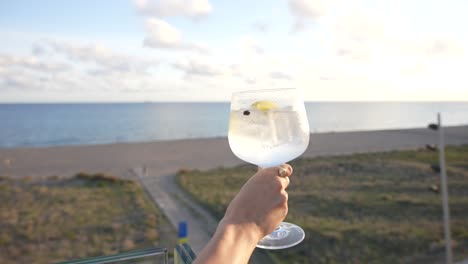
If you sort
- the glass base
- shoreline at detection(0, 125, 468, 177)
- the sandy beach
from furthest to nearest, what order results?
shoreline at detection(0, 125, 468, 177)
the sandy beach
the glass base

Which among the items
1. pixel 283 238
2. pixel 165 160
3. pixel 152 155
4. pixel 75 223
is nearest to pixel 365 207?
pixel 75 223

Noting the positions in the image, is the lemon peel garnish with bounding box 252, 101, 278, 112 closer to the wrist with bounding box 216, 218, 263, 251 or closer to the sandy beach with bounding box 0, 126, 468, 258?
the wrist with bounding box 216, 218, 263, 251

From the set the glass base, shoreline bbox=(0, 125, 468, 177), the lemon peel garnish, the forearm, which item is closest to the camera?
the forearm

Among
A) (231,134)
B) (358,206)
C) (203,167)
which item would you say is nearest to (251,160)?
(231,134)

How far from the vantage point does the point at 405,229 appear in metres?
5.94

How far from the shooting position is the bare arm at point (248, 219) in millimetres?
782

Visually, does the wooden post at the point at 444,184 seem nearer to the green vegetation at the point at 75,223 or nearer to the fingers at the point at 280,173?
the fingers at the point at 280,173

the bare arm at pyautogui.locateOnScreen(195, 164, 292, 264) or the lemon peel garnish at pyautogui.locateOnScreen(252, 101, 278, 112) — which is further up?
the lemon peel garnish at pyautogui.locateOnScreen(252, 101, 278, 112)

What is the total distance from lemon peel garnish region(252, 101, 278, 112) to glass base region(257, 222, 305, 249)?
466mm

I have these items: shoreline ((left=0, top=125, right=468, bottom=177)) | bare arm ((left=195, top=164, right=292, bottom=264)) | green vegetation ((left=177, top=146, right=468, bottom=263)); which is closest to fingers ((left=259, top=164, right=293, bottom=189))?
bare arm ((left=195, top=164, right=292, bottom=264))

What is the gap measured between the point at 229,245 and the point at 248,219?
9cm

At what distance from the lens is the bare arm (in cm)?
78

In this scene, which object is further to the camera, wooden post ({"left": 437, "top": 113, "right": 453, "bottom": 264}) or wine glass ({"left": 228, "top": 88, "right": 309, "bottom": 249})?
wooden post ({"left": 437, "top": 113, "right": 453, "bottom": 264})

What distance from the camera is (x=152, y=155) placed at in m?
19.8
